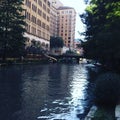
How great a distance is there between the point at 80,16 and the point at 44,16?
9008 centimetres

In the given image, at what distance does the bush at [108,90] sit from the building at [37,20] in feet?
345

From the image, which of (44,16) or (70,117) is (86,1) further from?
(44,16)

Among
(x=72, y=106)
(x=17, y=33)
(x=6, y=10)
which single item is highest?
(x=6, y=10)

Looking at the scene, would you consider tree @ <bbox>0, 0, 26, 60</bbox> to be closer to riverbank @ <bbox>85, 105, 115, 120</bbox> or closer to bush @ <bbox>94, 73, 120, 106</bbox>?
bush @ <bbox>94, 73, 120, 106</bbox>

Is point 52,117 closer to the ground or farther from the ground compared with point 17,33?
closer to the ground

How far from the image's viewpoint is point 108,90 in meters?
15.4

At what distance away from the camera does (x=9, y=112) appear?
14.5m

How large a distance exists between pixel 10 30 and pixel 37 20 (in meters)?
→ 65.0

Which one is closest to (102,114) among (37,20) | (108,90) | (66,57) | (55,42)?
(108,90)

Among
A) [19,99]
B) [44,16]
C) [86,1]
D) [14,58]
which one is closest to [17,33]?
[14,58]

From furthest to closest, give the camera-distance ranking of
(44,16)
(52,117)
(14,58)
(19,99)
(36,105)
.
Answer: (44,16) < (14,58) < (19,99) < (36,105) < (52,117)

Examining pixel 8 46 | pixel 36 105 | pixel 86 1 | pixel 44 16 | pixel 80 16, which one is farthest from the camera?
pixel 44 16

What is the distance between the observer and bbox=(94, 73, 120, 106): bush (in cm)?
1543

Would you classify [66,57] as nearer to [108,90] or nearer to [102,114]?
[108,90]
